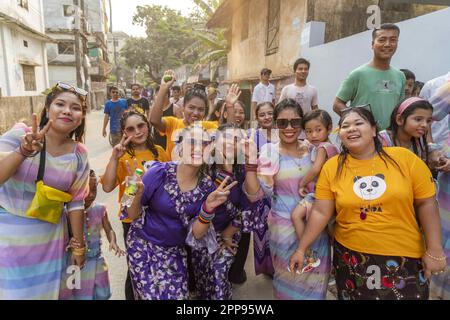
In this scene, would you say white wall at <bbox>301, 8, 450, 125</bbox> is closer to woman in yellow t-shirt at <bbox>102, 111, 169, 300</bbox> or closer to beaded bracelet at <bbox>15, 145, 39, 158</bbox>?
woman in yellow t-shirt at <bbox>102, 111, 169, 300</bbox>

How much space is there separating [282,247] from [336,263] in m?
0.38

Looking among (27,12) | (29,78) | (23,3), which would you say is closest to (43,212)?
(23,3)

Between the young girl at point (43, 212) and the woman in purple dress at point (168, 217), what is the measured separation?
1.17 feet

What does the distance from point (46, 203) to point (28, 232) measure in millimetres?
218

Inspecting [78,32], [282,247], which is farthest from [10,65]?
[282,247]

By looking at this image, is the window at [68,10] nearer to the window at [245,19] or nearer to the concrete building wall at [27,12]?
the concrete building wall at [27,12]

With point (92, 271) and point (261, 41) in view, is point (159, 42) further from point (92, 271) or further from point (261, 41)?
point (92, 271)

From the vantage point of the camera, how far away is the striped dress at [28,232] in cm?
182

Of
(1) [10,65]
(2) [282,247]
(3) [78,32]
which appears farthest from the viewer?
(3) [78,32]

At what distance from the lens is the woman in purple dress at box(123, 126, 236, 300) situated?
2.09m

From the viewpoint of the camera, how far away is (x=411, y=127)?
217 cm

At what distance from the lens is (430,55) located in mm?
4422

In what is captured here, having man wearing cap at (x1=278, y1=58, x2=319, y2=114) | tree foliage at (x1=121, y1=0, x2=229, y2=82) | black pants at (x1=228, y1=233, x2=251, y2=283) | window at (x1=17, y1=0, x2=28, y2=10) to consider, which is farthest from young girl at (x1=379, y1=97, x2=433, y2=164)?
tree foliage at (x1=121, y1=0, x2=229, y2=82)

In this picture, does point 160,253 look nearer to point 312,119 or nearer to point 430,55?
point 312,119
